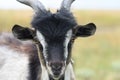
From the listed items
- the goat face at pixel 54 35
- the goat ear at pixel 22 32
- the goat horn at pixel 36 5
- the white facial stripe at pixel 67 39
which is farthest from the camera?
the goat horn at pixel 36 5

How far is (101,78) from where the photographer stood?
66.7ft

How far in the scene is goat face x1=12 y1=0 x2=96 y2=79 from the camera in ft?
38.5

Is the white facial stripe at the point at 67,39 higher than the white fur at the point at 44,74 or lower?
higher

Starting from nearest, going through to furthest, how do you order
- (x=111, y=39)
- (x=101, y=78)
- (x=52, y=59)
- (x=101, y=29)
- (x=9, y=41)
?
(x=52, y=59) < (x=9, y=41) < (x=101, y=78) < (x=111, y=39) < (x=101, y=29)

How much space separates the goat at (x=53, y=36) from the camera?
38.6 ft

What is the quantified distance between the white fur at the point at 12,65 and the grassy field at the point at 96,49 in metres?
0.92

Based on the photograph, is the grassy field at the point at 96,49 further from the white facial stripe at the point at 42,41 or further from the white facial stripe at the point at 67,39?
the white facial stripe at the point at 42,41

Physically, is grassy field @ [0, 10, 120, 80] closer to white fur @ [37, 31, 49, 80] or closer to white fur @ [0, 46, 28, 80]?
white fur @ [0, 46, 28, 80]

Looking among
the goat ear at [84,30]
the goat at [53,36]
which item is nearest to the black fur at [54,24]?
the goat at [53,36]

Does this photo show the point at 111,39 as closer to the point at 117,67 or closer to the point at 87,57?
the point at 87,57

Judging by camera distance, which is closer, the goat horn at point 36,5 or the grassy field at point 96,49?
the goat horn at point 36,5

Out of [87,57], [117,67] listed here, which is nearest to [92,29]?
[117,67]

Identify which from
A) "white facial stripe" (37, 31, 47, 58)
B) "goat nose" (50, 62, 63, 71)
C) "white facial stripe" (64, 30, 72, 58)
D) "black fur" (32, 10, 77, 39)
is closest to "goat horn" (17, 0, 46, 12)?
"black fur" (32, 10, 77, 39)

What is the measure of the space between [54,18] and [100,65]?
11.7 metres
